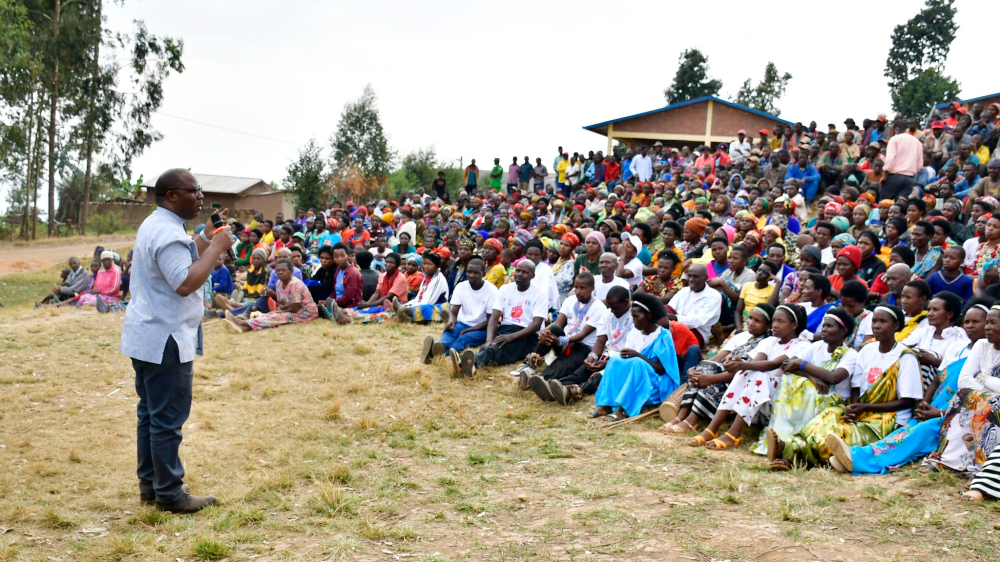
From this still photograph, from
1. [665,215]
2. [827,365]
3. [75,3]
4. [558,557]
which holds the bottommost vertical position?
[558,557]

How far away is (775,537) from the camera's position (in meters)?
4.12

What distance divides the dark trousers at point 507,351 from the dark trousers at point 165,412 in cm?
429

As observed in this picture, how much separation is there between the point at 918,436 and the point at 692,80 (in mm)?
34133

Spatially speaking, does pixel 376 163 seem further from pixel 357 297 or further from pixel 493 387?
pixel 493 387

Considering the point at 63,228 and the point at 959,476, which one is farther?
the point at 63,228

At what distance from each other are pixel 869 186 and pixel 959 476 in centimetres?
931

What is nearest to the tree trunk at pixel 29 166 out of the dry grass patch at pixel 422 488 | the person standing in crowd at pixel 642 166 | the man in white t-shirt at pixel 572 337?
the person standing in crowd at pixel 642 166

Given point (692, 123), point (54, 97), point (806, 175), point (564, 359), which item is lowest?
point (564, 359)

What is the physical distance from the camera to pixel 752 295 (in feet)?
26.9

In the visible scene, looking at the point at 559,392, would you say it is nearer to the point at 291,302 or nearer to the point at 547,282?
the point at 547,282

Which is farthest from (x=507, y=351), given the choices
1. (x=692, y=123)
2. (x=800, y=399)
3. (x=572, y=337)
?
(x=692, y=123)

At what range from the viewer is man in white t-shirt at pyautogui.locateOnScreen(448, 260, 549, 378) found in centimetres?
855

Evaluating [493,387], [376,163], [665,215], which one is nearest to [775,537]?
[493,387]

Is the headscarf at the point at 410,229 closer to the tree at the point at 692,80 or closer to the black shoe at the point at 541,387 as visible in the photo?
the black shoe at the point at 541,387
